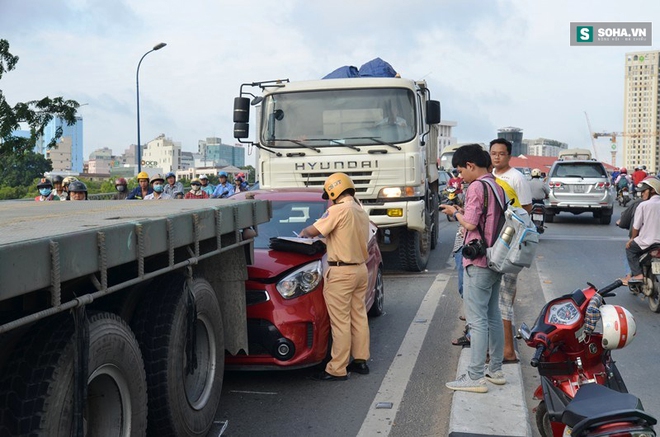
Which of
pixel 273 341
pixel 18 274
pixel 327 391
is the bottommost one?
pixel 327 391

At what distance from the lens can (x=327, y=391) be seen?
5.88 metres

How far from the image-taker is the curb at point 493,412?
467 cm

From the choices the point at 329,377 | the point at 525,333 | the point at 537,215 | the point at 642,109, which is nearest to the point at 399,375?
the point at 329,377

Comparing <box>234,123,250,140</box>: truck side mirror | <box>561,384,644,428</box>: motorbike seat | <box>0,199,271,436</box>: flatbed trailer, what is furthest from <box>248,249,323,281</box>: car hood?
<box>234,123,250,140</box>: truck side mirror

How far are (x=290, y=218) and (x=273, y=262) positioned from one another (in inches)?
59.8

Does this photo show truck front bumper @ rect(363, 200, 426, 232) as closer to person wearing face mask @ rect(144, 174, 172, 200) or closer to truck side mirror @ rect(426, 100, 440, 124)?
truck side mirror @ rect(426, 100, 440, 124)

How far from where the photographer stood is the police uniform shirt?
19.7ft

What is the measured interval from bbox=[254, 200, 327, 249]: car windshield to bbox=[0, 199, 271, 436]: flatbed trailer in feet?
5.60

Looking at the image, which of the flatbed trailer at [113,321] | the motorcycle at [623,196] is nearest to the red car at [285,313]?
the flatbed trailer at [113,321]

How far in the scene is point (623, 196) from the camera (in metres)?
32.2

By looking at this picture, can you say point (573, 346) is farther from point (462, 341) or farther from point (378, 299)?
point (378, 299)

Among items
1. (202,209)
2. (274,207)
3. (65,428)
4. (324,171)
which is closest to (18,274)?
(65,428)

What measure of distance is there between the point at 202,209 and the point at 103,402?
1494 millimetres

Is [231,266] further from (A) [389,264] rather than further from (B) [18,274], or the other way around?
(A) [389,264]
